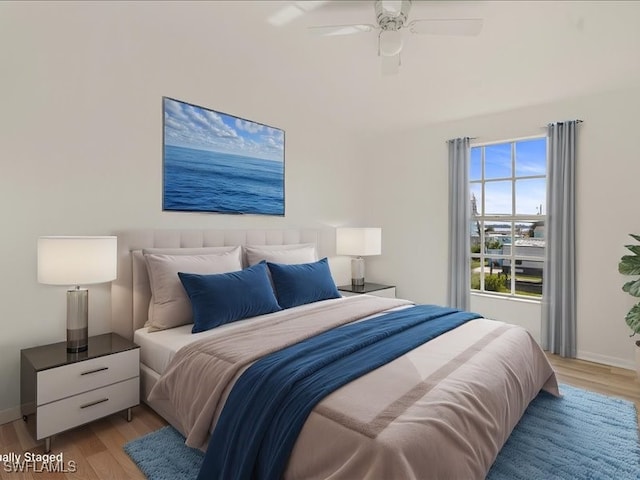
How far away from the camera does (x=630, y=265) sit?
2.89m

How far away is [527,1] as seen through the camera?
2.16 metres

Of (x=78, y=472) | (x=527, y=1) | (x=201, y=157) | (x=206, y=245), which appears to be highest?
(x=527, y=1)

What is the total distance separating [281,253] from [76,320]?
164cm

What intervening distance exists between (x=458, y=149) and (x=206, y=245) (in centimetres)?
300

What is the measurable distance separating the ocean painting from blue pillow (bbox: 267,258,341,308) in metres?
0.79

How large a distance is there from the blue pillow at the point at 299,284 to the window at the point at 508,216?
82.5 inches

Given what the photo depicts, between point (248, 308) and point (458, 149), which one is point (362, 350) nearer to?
point (248, 308)

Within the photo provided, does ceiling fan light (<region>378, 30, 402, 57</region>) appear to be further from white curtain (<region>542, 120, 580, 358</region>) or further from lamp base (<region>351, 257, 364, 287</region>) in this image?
lamp base (<region>351, 257, 364, 287</region>)

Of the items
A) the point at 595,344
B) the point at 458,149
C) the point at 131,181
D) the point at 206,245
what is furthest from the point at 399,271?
the point at 131,181

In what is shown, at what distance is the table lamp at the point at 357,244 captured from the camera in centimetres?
422

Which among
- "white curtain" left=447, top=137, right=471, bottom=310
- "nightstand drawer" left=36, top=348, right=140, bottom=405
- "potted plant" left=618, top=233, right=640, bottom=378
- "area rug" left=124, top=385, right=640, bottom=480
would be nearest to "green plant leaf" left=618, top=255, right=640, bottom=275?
"potted plant" left=618, top=233, right=640, bottom=378

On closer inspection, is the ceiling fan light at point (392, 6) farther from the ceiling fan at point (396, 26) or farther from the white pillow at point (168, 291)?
the white pillow at point (168, 291)

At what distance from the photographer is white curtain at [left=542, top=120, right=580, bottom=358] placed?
3480mm

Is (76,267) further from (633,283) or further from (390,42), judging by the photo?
(633,283)
